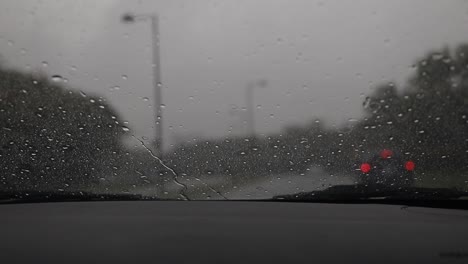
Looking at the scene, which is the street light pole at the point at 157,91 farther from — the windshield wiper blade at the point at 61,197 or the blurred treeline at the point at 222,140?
the windshield wiper blade at the point at 61,197

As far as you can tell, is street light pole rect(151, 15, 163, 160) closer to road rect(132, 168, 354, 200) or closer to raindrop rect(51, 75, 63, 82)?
road rect(132, 168, 354, 200)

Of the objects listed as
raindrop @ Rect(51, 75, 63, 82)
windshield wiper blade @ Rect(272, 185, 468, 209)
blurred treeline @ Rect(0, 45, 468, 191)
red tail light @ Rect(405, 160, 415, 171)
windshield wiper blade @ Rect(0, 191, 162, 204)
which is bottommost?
windshield wiper blade @ Rect(272, 185, 468, 209)

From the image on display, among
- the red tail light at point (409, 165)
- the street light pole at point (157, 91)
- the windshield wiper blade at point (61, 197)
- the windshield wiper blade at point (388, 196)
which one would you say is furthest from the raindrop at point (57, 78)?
the red tail light at point (409, 165)

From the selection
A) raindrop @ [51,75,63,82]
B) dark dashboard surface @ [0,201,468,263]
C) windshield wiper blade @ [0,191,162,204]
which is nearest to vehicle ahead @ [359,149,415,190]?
dark dashboard surface @ [0,201,468,263]

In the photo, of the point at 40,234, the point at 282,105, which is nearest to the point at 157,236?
the point at 40,234

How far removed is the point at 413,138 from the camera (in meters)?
4.84

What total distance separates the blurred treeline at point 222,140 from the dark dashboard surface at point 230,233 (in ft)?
1.60

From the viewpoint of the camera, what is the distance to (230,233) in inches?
147

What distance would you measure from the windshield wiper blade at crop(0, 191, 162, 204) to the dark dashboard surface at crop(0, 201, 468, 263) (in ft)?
0.39

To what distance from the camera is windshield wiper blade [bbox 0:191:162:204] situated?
5090mm

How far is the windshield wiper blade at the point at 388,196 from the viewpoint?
4414 mm

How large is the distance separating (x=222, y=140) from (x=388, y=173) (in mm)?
Answer: 1844

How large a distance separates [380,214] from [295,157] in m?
1.18

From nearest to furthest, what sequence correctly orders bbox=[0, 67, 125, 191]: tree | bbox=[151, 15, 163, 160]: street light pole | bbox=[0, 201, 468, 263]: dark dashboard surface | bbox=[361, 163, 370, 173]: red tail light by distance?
bbox=[0, 201, 468, 263]: dark dashboard surface → bbox=[361, 163, 370, 173]: red tail light → bbox=[0, 67, 125, 191]: tree → bbox=[151, 15, 163, 160]: street light pole
